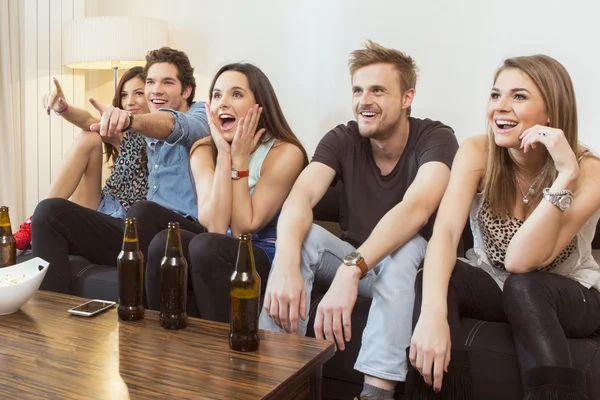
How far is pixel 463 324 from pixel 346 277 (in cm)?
35

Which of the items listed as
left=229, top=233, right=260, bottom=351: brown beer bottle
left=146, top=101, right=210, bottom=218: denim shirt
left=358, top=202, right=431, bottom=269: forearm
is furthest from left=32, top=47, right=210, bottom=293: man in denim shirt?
left=229, top=233, right=260, bottom=351: brown beer bottle

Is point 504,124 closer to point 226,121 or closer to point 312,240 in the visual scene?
point 312,240

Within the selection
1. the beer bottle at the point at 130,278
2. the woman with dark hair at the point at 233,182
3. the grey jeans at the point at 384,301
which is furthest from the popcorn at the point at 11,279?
the grey jeans at the point at 384,301

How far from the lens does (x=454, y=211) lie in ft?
5.63

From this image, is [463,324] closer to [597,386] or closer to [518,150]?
[597,386]

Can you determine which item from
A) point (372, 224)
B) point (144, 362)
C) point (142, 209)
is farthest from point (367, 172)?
point (144, 362)

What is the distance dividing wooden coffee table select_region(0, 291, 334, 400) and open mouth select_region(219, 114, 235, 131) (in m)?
1.00

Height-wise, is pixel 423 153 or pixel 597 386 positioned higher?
pixel 423 153

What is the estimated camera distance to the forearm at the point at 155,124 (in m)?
2.13

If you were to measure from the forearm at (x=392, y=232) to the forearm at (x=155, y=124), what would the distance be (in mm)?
947

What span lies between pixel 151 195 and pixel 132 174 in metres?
0.18

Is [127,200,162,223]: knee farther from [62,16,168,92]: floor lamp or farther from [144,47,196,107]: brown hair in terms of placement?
[62,16,168,92]: floor lamp

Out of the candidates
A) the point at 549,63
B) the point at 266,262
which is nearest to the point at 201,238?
the point at 266,262

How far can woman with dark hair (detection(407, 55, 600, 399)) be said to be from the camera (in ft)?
4.64
